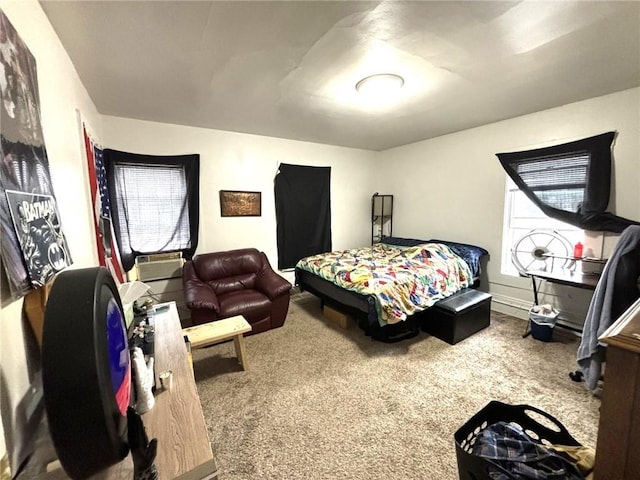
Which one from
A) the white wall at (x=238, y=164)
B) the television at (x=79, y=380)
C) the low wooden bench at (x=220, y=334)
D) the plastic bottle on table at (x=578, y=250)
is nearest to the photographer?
the television at (x=79, y=380)

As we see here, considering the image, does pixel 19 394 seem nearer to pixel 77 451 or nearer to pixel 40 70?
pixel 77 451

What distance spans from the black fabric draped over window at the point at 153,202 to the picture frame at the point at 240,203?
0.36 meters

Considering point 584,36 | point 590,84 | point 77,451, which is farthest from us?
point 590,84

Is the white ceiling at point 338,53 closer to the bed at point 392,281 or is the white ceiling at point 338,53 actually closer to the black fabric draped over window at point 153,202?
the black fabric draped over window at point 153,202

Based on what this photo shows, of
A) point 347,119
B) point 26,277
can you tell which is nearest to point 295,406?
point 26,277

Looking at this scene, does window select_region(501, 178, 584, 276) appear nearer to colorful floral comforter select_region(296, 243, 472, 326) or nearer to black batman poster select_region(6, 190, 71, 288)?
colorful floral comforter select_region(296, 243, 472, 326)

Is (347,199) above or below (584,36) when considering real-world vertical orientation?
below

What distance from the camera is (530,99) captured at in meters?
2.59

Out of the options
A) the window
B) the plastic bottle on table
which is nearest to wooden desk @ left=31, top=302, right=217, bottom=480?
the window

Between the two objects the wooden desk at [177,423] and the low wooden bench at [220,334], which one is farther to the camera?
the low wooden bench at [220,334]

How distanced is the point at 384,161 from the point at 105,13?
14.0ft

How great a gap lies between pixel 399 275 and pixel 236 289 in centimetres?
202

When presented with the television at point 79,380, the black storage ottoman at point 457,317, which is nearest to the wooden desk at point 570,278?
the black storage ottoman at point 457,317

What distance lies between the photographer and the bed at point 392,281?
250 cm
